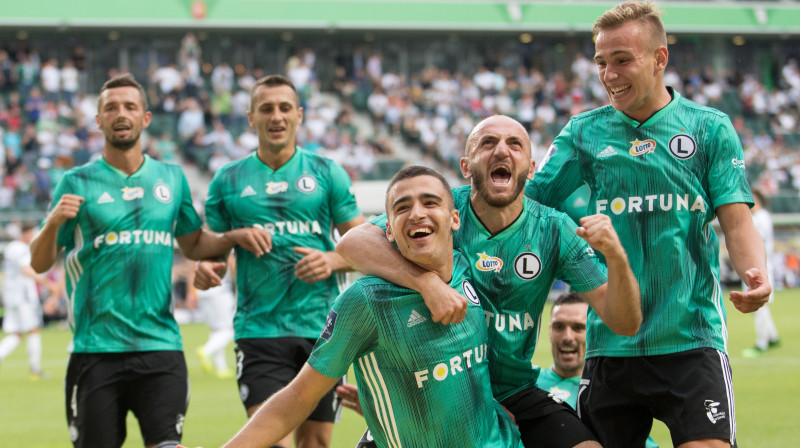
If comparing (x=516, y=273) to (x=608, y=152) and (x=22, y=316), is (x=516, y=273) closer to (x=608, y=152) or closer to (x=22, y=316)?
(x=608, y=152)

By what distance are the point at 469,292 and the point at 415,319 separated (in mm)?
295

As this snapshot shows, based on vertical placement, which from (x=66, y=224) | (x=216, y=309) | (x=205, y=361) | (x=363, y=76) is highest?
(x=363, y=76)

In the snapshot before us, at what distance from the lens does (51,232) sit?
5.88 m

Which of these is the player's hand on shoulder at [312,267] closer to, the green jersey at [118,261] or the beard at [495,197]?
the green jersey at [118,261]

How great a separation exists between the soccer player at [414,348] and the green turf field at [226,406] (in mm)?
4990

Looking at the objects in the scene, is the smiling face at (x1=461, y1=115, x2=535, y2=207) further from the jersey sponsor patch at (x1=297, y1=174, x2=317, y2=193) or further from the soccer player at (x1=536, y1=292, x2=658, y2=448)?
the jersey sponsor patch at (x1=297, y1=174, x2=317, y2=193)

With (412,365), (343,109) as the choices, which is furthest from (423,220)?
(343,109)

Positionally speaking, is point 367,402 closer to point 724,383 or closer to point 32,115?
point 724,383

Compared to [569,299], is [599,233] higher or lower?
higher

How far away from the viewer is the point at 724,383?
4.38 meters

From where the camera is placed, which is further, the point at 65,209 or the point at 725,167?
the point at 65,209

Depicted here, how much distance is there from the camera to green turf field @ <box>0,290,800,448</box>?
937 cm

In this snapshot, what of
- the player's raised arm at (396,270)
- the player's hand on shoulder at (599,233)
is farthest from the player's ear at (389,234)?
the player's hand on shoulder at (599,233)

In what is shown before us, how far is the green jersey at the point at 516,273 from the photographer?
14.4ft
